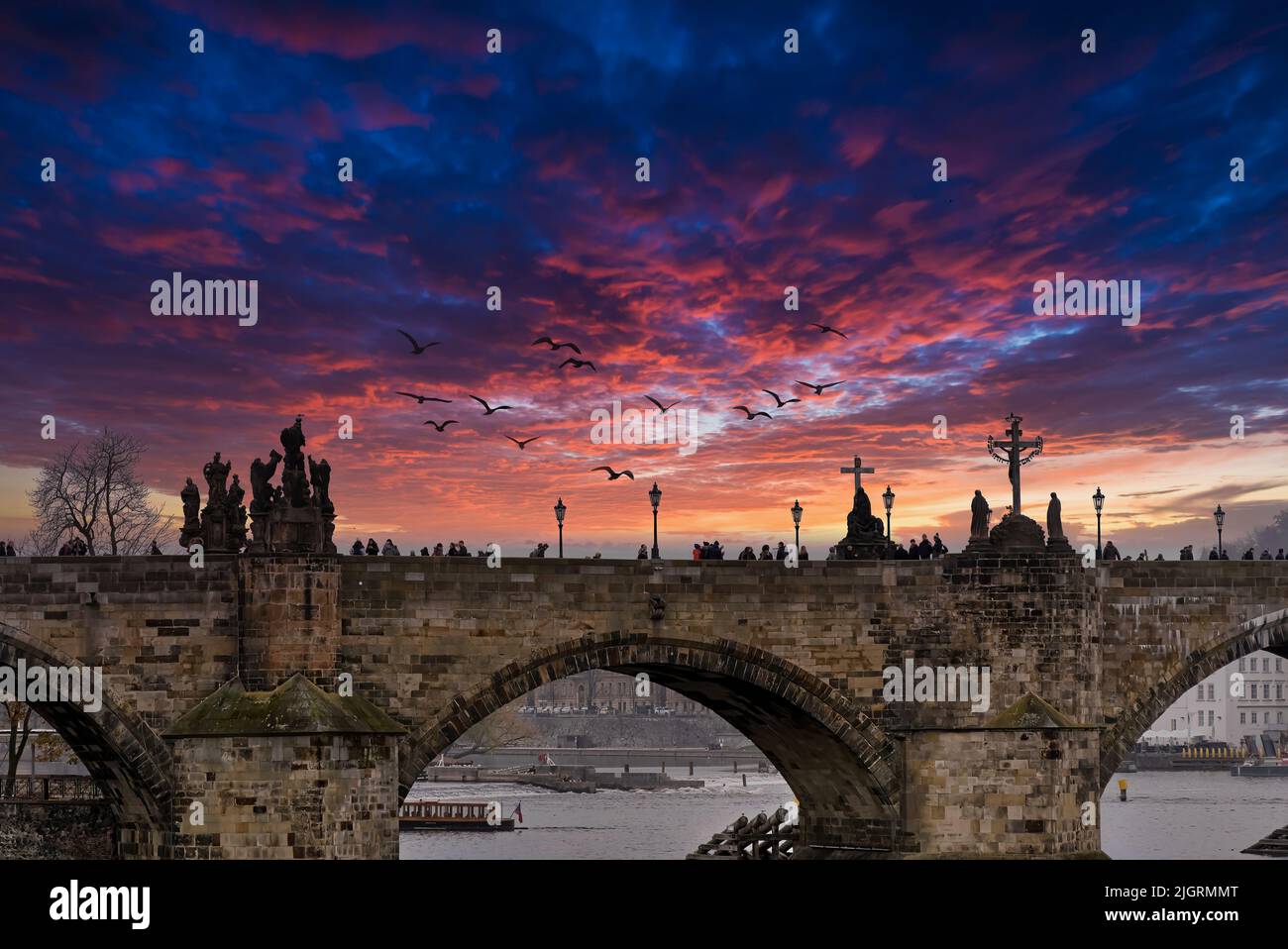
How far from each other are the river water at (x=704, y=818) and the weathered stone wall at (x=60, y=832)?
96.2ft

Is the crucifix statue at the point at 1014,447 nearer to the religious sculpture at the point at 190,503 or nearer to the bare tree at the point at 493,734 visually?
the religious sculpture at the point at 190,503

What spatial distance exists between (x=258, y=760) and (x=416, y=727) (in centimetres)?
395

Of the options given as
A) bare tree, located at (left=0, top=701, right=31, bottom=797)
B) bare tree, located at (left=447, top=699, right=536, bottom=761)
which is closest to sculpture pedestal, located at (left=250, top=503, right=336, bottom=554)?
bare tree, located at (left=0, top=701, right=31, bottom=797)

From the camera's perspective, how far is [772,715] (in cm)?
4028

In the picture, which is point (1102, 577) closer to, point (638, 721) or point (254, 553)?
point (254, 553)

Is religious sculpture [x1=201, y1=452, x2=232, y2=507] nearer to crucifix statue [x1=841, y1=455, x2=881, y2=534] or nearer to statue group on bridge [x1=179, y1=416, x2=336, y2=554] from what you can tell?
statue group on bridge [x1=179, y1=416, x2=336, y2=554]

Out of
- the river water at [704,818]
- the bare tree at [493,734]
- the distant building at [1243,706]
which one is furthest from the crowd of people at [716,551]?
the distant building at [1243,706]

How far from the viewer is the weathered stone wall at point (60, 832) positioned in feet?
134

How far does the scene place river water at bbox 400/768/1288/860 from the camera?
73919 millimetres

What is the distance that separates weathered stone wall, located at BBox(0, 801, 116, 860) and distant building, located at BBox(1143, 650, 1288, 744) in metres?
125

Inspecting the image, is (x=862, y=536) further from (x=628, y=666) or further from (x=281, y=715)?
(x=281, y=715)

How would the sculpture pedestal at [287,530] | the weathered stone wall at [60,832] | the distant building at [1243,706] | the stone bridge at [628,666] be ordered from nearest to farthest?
the stone bridge at [628,666], the sculpture pedestal at [287,530], the weathered stone wall at [60,832], the distant building at [1243,706]

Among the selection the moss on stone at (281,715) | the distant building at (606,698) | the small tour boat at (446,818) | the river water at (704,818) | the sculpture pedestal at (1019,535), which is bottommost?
the river water at (704,818)
